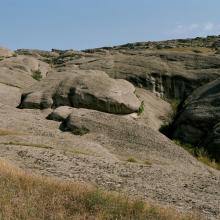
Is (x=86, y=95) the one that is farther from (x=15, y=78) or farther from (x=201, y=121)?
(x=15, y=78)

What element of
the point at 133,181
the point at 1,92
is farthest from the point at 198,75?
the point at 133,181

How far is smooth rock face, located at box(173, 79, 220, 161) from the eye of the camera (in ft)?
136

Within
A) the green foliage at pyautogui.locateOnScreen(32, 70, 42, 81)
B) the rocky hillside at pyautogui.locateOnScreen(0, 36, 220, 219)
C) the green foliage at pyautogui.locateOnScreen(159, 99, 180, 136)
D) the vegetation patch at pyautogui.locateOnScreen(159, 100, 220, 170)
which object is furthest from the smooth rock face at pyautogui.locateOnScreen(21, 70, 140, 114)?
the green foliage at pyautogui.locateOnScreen(32, 70, 42, 81)

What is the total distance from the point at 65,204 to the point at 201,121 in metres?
28.7

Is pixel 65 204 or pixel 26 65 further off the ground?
pixel 26 65

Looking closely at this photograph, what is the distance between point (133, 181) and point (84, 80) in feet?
86.9

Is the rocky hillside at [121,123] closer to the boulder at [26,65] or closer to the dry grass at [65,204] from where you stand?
the boulder at [26,65]

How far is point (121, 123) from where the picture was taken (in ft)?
127

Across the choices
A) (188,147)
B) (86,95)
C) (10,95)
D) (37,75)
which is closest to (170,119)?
(188,147)

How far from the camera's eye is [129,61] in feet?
193

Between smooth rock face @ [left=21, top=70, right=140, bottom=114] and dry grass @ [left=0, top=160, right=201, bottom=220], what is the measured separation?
27.5 m

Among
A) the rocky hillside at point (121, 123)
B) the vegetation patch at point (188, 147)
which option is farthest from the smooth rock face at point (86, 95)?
the vegetation patch at point (188, 147)

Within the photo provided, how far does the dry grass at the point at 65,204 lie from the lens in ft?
50.0

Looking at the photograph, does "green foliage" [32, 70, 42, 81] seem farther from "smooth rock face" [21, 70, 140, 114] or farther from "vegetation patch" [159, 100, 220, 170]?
"vegetation patch" [159, 100, 220, 170]
